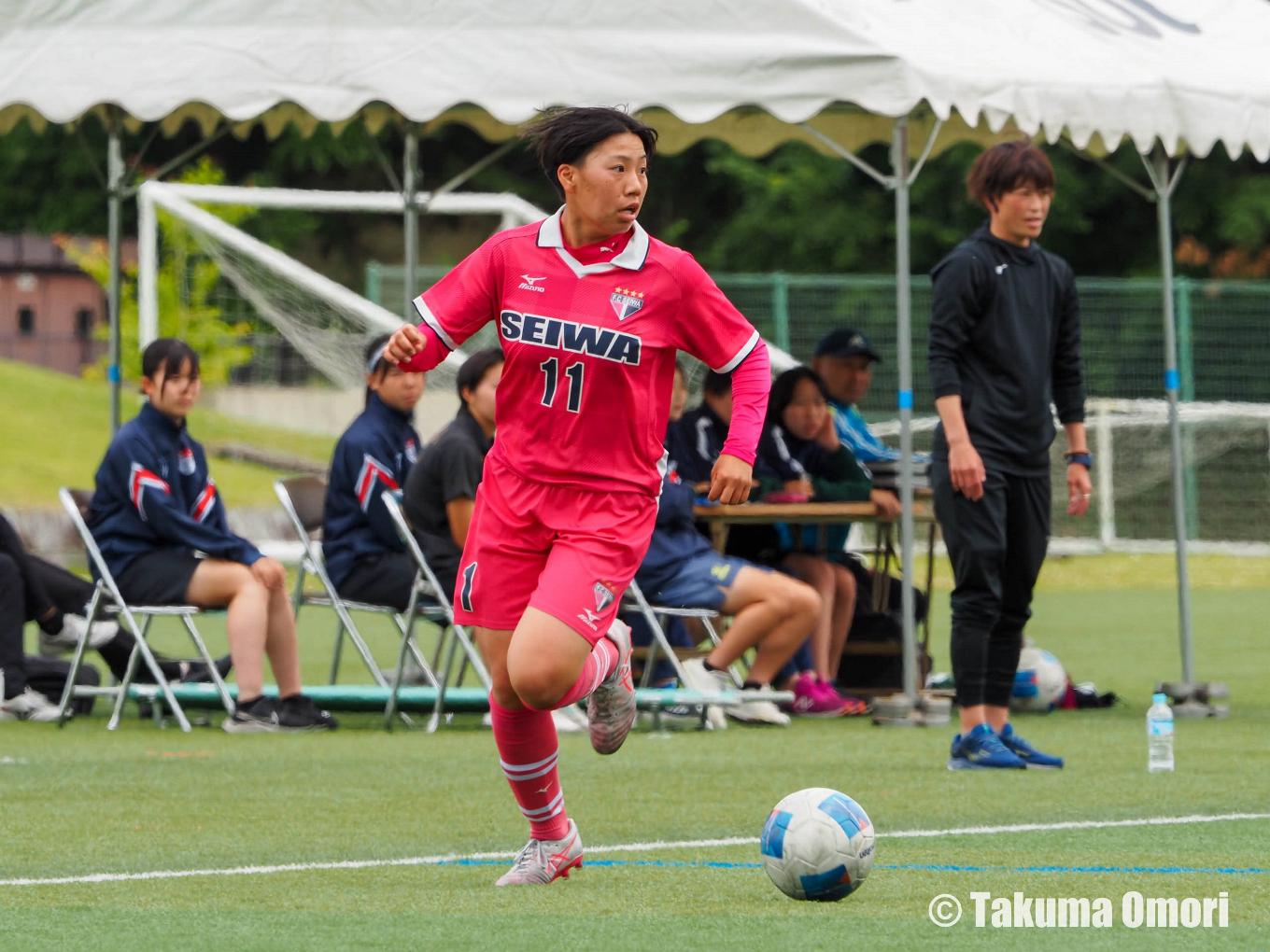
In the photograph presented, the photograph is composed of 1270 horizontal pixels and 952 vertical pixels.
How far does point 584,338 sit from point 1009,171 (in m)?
2.74

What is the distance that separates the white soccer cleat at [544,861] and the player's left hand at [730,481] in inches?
35.4

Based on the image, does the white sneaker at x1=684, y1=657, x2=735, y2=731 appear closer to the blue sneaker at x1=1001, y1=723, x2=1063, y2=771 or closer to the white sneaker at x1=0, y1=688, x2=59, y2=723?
the blue sneaker at x1=1001, y1=723, x2=1063, y2=771

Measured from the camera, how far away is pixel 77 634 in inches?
376

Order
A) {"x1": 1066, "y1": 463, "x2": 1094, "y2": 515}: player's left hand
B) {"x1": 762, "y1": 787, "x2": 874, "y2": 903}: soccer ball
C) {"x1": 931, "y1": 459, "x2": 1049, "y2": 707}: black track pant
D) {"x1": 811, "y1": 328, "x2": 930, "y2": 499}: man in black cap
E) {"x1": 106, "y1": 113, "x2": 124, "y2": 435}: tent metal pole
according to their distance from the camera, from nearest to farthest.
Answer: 1. {"x1": 762, "y1": 787, "x2": 874, "y2": 903}: soccer ball
2. {"x1": 931, "y1": 459, "x2": 1049, "y2": 707}: black track pant
3. {"x1": 1066, "y1": 463, "x2": 1094, "y2": 515}: player's left hand
4. {"x1": 811, "y1": 328, "x2": 930, "y2": 499}: man in black cap
5. {"x1": 106, "y1": 113, "x2": 124, "y2": 435}: tent metal pole

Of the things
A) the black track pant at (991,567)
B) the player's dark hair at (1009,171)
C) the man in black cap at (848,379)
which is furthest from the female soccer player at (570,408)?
the man in black cap at (848,379)

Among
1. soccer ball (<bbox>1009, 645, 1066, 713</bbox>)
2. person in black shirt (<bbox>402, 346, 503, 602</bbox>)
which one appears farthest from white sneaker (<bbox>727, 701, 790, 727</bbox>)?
person in black shirt (<bbox>402, 346, 503, 602</bbox>)

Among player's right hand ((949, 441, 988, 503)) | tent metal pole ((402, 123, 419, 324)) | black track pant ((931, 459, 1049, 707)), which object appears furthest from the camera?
tent metal pole ((402, 123, 419, 324))

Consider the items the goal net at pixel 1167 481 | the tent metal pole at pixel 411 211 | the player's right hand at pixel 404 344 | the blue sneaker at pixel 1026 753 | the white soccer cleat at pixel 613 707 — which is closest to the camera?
the player's right hand at pixel 404 344

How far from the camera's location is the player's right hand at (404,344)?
4906mm

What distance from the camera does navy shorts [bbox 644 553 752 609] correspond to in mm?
9070

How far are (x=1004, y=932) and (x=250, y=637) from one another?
4.98 metres

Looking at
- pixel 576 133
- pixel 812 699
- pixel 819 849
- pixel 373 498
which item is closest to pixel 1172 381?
pixel 812 699

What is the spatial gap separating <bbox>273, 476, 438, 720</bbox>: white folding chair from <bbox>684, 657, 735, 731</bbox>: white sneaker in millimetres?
1111

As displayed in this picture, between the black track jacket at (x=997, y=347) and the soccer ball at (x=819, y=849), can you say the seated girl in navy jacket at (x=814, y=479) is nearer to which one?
the black track jacket at (x=997, y=347)
